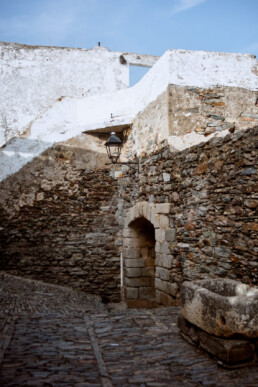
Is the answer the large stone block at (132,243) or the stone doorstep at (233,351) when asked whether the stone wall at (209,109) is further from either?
the stone doorstep at (233,351)

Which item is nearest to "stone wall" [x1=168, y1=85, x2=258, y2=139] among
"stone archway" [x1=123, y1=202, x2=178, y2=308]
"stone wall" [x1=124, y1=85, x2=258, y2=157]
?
"stone wall" [x1=124, y1=85, x2=258, y2=157]

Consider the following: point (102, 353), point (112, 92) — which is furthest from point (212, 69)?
point (102, 353)

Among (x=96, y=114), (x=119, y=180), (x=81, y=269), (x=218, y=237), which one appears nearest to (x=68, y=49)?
(x=96, y=114)

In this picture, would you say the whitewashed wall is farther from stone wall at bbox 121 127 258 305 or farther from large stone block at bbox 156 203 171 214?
large stone block at bbox 156 203 171 214

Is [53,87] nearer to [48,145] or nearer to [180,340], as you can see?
[48,145]

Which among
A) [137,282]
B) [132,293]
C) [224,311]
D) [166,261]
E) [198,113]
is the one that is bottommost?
[132,293]

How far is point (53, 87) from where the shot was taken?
10.7 meters

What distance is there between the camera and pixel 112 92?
7820 millimetres

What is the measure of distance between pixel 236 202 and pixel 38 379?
9.00ft

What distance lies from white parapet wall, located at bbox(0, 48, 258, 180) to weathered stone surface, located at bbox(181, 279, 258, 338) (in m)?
3.80

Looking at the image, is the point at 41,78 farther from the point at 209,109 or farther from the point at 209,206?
the point at 209,206

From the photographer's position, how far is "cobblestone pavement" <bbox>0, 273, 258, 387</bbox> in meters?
2.43

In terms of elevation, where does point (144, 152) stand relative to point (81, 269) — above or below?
above

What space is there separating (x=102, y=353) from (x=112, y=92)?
6156mm
